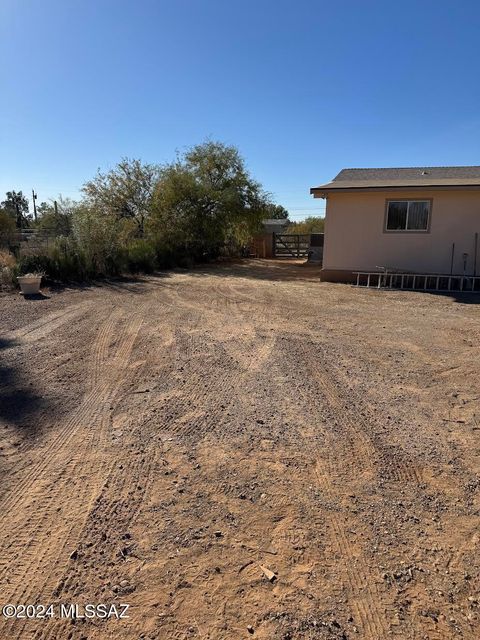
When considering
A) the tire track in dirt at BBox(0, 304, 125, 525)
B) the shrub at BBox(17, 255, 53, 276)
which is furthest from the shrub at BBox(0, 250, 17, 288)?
the tire track in dirt at BBox(0, 304, 125, 525)

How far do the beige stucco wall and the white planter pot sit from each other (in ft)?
27.3

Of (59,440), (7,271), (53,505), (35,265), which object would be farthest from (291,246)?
(53,505)

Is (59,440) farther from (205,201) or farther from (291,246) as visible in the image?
(291,246)

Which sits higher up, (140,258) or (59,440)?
(140,258)

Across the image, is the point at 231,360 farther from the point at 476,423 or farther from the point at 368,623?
the point at 368,623

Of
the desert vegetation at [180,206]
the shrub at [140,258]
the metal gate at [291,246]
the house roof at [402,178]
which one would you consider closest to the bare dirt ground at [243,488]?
the house roof at [402,178]

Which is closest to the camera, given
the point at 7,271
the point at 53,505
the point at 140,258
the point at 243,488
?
the point at 53,505

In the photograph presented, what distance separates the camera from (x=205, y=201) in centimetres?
1895

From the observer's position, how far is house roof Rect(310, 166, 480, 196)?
11578 millimetres

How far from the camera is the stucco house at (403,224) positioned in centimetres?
1163

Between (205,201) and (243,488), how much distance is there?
17535mm

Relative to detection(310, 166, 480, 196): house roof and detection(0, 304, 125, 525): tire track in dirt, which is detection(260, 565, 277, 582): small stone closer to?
detection(0, 304, 125, 525): tire track in dirt

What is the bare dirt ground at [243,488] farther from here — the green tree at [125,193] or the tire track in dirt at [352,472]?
the green tree at [125,193]

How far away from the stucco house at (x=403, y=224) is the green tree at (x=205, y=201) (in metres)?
7.42
